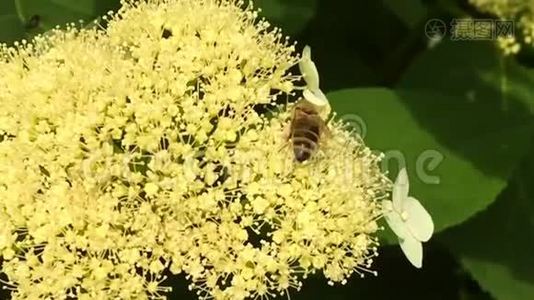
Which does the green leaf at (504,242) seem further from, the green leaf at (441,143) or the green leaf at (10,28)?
the green leaf at (10,28)

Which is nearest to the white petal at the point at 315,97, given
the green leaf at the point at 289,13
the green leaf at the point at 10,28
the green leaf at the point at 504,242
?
the green leaf at the point at 289,13

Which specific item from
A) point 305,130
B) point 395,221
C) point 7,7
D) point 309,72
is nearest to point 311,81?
point 309,72

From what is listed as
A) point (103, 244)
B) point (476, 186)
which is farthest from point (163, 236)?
point (476, 186)

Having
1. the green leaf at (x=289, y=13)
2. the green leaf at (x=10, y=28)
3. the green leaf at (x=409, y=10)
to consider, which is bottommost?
the green leaf at (x=10, y=28)

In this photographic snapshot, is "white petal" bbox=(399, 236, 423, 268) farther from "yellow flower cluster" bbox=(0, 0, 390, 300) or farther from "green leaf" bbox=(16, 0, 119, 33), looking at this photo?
"green leaf" bbox=(16, 0, 119, 33)

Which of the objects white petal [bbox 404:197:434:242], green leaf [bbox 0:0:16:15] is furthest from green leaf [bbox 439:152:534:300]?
green leaf [bbox 0:0:16:15]

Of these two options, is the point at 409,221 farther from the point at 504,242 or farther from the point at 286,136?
the point at 504,242

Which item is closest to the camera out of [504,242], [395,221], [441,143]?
[395,221]
